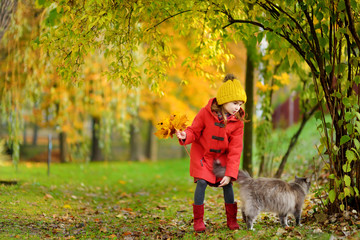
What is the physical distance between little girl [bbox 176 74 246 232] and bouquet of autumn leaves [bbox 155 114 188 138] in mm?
68

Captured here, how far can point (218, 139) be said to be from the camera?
13.0 ft

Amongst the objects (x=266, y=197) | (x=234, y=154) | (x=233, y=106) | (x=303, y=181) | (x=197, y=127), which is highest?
(x=233, y=106)

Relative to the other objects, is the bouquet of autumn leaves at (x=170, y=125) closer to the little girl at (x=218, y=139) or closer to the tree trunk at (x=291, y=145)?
the little girl at (x=218, y=139)

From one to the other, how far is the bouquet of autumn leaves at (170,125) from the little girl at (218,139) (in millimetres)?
68

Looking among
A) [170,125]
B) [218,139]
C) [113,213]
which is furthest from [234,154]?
[113,213]

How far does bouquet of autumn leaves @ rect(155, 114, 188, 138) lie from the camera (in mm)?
3801

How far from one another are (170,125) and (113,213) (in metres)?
2.38

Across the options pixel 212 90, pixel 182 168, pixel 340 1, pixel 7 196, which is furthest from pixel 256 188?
pixel 212 90

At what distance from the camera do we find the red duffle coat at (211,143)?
3.95 m

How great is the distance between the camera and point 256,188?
3938mm

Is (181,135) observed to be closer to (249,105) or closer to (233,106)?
(233,106)

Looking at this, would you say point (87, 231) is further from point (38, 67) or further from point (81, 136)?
point (81, 136)

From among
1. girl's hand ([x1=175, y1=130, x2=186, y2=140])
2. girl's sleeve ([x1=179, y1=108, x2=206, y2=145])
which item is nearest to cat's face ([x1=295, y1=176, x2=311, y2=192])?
girl's sleeve ([x1=179, y1=108, x2=206, y2=145])

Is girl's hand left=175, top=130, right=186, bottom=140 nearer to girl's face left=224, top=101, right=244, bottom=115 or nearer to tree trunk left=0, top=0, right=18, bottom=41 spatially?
girl's face left=224, top=101, right=244, bottom=115
